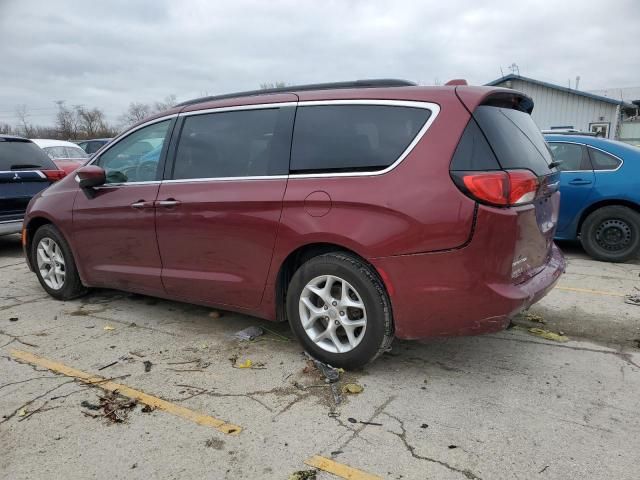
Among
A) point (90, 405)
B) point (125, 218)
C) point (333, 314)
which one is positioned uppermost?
point (125, 218)

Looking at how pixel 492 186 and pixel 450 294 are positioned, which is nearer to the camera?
pixel 492 186

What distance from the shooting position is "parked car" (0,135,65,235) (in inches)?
288

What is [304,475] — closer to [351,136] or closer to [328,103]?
[351,136]

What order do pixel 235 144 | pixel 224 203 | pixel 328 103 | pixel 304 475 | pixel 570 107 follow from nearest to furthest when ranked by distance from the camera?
pixel 304 475
pixel 328 103
pixel 224 203
pixel 235 144
pixel 570 107

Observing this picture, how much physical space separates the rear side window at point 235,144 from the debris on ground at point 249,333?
1.27 metres

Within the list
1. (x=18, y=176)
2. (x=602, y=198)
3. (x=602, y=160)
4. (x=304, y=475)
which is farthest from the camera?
(x=18, y=176)

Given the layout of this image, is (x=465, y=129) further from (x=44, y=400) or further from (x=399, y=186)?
(x=44, y=400)

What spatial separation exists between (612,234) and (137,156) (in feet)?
19.1

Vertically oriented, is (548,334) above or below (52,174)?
below

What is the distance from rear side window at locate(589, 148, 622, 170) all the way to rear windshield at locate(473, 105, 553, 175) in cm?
358

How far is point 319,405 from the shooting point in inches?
120

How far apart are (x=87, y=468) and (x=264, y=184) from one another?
1.99 m

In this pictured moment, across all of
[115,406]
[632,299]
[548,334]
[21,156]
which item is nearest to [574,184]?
[632,299]

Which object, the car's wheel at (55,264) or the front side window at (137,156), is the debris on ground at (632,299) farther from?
the car's wheel at (55,264)
